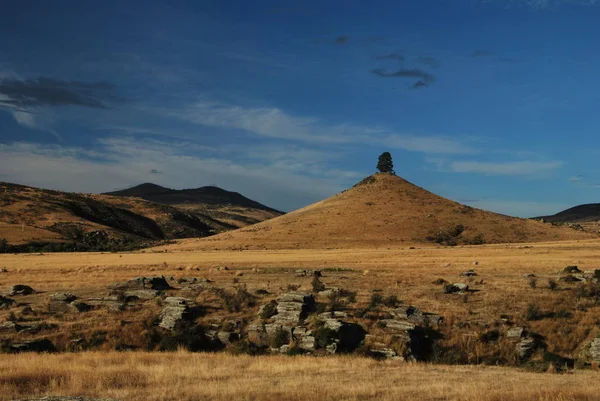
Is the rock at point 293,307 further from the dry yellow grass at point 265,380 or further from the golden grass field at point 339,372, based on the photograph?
the dry yellow grass at point 265,380

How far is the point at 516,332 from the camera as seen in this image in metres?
28.6

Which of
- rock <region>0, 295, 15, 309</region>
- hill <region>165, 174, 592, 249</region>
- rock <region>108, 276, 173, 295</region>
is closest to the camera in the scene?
rock <region>0, 295, 15, 309</region>

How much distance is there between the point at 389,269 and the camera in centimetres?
5272

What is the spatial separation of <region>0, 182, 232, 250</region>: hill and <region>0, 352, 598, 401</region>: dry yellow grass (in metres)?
95.7

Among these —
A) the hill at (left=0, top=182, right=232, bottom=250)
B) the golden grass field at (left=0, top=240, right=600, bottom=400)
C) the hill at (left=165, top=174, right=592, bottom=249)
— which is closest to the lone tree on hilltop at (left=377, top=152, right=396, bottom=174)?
the hill at (left=165, top=174, right=592, bottom=249)

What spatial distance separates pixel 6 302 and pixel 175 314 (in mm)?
11459

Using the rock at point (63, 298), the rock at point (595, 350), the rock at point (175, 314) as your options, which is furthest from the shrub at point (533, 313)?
the rock at point (63, 298)

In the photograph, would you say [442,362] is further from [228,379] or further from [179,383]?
[179,383]

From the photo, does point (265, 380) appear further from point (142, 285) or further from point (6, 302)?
point (6, 302)

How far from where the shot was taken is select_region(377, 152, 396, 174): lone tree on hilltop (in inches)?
6427

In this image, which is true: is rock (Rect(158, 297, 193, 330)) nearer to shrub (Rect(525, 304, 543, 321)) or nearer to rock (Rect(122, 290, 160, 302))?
rock (Rect(122, 290, 160, 302))

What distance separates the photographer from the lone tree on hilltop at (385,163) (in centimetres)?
16325

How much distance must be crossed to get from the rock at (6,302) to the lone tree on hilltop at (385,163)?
138275 mm

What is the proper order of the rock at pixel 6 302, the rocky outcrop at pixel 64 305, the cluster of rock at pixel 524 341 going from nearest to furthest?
the cluster of rock at pixel 524 341, the rocky outcrop at pixel 64 305, the rock at pixel 6 302
